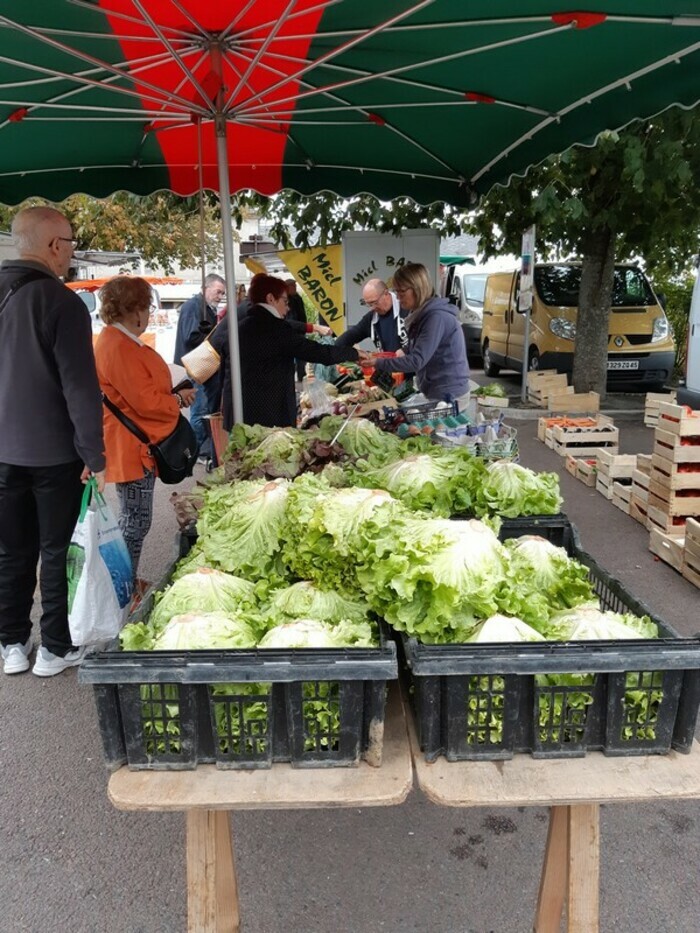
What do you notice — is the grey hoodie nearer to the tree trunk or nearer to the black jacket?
the black jacket

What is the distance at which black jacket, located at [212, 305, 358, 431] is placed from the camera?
15.3 feet

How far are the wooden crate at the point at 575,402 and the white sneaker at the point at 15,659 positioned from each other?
8.10 m

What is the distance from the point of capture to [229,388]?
191 inches

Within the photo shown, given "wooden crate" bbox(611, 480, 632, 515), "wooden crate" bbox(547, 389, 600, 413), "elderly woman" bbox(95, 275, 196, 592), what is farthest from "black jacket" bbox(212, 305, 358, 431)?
"wooden crate" bbox(547, 389, 600, 413)

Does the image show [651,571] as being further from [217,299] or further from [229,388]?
[217,299]

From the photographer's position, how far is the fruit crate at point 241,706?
5.56ft

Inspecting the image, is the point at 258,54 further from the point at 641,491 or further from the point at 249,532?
the point at 641,491

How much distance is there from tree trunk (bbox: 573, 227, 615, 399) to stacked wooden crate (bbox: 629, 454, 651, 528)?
15.0 feet

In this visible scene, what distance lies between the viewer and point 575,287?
40.6ft

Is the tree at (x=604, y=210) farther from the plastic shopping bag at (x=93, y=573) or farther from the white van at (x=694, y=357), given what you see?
the plastic shopping bag at (x=93, y=573)

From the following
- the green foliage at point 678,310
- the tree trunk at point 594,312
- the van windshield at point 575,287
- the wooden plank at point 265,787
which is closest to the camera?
the wooden plank at point 265,787

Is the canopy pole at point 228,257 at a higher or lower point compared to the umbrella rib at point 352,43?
lower

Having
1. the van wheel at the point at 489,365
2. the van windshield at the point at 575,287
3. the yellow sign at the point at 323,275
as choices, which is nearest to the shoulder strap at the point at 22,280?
the yellow sign at the point at 323,275

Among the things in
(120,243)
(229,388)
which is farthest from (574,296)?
(120,243)
